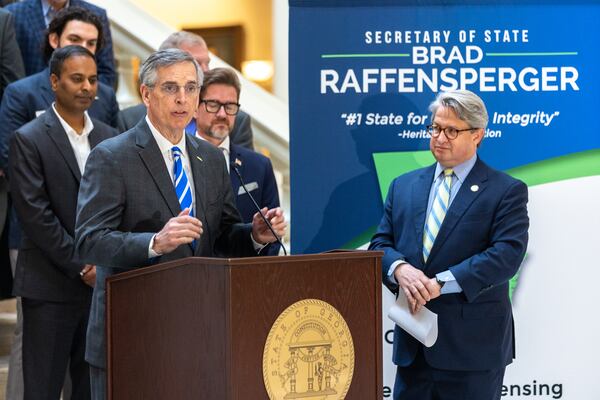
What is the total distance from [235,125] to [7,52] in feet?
3.77

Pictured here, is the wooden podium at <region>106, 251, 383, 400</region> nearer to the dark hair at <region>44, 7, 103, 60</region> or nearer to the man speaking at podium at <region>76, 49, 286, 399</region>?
the man speaking at podium at <region>76, 49, 286, 399</region>

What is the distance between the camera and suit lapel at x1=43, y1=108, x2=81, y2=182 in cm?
443

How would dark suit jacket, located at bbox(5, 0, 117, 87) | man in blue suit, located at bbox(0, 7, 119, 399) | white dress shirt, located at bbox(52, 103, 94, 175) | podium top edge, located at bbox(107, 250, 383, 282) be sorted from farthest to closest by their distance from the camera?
1. dark suit jacket, located at bbox(5, 0, 117, 87)
2. man in blue suit, located at bbox(0, 7, 119, 399)
3. white dress shirt, located at bbox(52, 103, 94, 175)
4. podium top edge, located at bbox(107, 250, 383, 282)

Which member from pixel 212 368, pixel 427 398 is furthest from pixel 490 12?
pixel 212 368

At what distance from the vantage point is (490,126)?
4.40 m

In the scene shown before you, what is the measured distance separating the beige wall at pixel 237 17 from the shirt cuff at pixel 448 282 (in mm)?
10820

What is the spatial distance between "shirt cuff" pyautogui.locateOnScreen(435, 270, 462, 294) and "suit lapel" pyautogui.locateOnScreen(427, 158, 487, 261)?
118mm

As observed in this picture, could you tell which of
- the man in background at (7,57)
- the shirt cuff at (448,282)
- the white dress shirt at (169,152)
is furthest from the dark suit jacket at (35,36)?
the shirt cuff at (448,282)

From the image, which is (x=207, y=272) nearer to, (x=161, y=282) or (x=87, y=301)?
(x=161, y=282)

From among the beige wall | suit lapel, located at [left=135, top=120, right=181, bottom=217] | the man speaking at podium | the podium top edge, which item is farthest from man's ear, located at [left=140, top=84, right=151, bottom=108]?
the beige wall

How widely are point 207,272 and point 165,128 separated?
0.68 m

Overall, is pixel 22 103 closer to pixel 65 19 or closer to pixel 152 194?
pixel 65 19

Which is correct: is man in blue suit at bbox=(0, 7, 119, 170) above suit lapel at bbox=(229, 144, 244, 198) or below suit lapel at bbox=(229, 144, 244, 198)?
above

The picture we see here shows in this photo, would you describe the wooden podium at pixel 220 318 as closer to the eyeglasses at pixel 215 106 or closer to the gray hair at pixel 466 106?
the gray hair at pixel 466 106
